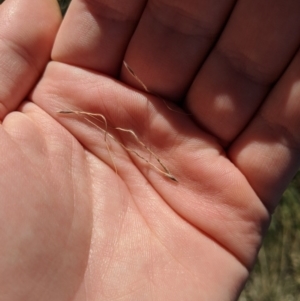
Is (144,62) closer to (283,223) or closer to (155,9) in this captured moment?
(155,9)

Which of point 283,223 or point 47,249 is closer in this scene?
point 47,249

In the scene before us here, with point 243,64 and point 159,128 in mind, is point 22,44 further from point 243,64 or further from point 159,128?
point 243,64

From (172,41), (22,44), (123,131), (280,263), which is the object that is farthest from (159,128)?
(280,263)

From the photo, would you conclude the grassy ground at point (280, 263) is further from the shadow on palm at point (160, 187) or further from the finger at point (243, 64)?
the finger at point (243, 64)

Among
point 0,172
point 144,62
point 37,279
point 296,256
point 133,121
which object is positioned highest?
point 144,62

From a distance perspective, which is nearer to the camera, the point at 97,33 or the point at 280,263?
the point at 97,33

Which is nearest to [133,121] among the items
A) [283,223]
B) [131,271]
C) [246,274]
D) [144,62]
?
[144,62]

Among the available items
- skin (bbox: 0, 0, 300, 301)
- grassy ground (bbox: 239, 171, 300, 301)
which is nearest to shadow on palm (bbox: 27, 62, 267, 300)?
skin (bbox: 0, 0, 300, 301)
